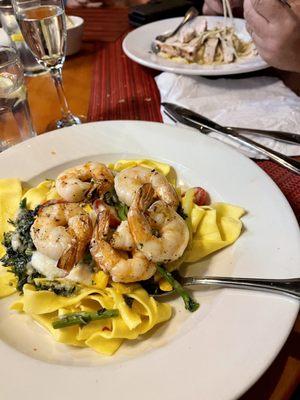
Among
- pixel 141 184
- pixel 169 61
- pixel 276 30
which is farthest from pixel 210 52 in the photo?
pixel 141 184

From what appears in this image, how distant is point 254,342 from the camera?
0.63 m

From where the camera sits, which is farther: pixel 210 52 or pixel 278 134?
pixel 210 52

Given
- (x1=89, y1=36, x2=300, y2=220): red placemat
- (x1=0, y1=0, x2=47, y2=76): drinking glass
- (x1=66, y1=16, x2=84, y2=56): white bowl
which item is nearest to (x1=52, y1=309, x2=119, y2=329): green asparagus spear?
(x1=89, y1=36, x2=300, y2=220): red placemat

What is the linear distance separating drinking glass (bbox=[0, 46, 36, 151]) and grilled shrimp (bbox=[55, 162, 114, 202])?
0.43 metres

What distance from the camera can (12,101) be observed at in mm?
1253

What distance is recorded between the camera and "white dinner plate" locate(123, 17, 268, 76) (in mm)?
1445

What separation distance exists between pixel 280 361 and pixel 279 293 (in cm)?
12

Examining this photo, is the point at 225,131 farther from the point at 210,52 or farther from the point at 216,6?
the point at 216,6

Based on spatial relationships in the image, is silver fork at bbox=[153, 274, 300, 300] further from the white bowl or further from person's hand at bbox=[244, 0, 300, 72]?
the white bowl

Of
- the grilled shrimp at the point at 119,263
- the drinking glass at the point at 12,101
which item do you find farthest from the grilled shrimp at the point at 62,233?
the drinking glass at the point at 12,101

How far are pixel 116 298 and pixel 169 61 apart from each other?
43.7 inches

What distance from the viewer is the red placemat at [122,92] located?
4.69 feet

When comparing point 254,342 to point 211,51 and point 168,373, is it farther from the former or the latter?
point 211,51

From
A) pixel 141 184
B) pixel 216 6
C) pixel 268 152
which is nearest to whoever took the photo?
pixel 141 184
